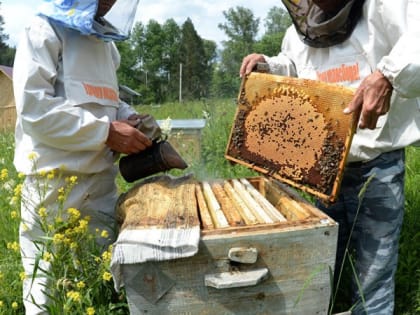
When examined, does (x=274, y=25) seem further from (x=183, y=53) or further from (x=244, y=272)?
(x=244, y=272)

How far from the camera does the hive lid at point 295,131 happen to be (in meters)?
1.80

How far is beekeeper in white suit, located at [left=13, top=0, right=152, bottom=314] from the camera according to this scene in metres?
1.92

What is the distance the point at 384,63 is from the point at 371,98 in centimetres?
16

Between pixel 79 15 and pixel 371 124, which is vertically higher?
pixel 79 15

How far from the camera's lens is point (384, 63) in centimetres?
167

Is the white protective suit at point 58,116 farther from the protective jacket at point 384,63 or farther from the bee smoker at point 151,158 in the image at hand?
the protective jacket at point 384,63

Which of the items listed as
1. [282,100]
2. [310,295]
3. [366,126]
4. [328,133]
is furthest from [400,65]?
[310,295]

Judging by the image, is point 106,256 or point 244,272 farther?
point 106,256

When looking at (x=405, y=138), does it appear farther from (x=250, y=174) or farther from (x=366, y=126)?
(x=250, y=174)

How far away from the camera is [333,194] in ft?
5.87

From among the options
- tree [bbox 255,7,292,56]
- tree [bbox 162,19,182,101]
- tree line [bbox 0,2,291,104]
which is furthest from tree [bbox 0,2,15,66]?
tree [bbox 255,7,292,56]

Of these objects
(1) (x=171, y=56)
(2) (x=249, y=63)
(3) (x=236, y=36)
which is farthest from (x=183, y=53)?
(2) (x=249, y=63)

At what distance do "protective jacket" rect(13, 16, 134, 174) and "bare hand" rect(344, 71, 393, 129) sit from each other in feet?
4.14

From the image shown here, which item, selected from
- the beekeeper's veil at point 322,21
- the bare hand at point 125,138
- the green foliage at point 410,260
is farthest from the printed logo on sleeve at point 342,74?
the green foliage at point 410,260
